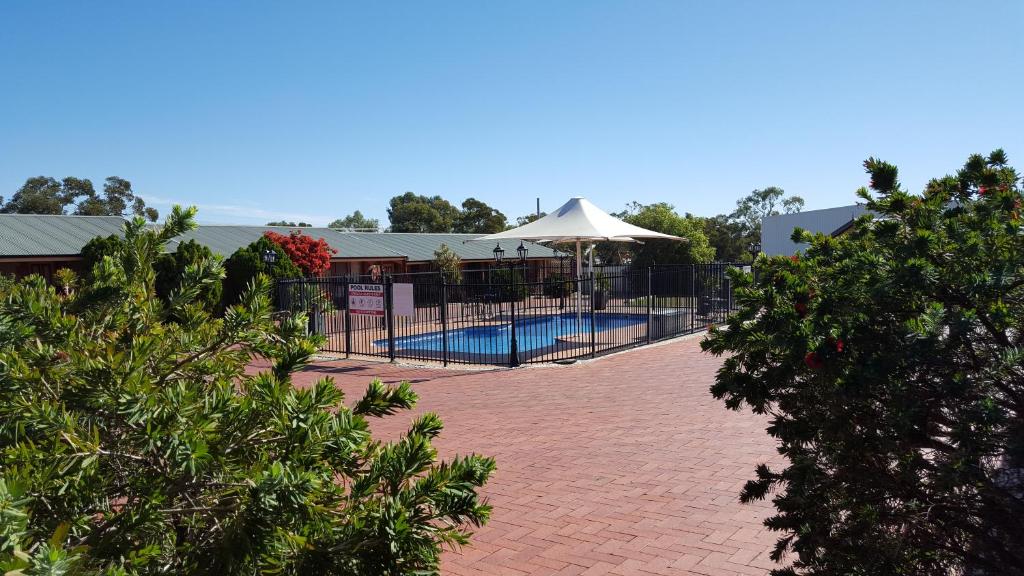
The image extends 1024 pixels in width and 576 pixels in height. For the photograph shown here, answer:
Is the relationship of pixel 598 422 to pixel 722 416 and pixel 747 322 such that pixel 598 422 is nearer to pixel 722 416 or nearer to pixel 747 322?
pixel 722 416

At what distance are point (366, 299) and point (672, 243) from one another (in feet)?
72.8

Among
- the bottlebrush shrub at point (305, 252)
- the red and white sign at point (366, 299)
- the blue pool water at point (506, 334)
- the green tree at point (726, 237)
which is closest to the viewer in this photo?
the red and white sign at point (366, 299)

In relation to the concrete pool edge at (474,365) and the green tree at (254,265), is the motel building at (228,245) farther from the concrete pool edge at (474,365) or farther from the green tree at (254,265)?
the concrete pool edge at (474,365)

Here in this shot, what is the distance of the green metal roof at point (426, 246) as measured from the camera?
113ft

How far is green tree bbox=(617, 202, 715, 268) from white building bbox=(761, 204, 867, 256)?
4.87 meters

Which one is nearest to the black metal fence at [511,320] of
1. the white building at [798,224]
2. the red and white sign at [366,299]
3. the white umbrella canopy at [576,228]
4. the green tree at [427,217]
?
the red and white sign at [366,299]

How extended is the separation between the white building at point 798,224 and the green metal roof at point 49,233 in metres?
30.4

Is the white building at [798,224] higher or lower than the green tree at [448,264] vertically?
higher

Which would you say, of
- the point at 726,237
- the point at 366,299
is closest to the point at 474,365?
the point at 366,299

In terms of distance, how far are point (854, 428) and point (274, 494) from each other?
2179mm

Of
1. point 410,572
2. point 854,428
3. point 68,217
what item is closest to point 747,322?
point 854,428

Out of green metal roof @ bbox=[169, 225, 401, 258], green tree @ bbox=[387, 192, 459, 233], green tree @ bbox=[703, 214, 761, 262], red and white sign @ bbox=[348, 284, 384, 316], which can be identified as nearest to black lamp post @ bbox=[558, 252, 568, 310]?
red and white sign @ bbox=[348, 284, 384, 316]

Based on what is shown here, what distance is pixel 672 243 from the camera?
111ft

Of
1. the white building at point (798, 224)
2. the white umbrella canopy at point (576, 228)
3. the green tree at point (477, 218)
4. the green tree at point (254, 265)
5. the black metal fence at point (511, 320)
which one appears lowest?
the black metal fence at point (511, 320)
